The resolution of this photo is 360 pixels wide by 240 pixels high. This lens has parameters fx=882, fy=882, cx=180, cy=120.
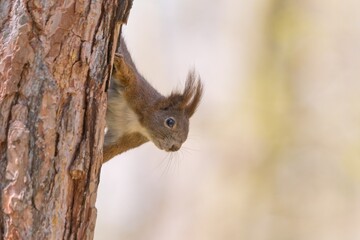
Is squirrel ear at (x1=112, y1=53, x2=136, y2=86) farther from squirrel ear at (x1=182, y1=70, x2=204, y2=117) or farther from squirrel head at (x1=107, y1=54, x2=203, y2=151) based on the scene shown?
squirrel ear at (x1=182, y1=70, x2=204, y2=117)

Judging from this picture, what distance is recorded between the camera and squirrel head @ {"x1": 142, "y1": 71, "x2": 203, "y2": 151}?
3.50m

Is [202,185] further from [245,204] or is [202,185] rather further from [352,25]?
[352,25]

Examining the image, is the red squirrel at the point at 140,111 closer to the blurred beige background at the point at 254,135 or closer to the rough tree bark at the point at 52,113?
the rough tree bark at the point at 52,113

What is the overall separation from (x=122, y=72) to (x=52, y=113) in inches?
44.7

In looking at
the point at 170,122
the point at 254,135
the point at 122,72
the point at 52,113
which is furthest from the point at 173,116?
the point at 254,135

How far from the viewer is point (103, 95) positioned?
2.15 metres

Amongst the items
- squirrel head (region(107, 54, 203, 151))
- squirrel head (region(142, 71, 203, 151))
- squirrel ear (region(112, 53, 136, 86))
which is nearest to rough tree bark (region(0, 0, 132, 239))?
squirrel ear (region(112, 53, 136, 86))

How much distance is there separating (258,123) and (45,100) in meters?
4.28

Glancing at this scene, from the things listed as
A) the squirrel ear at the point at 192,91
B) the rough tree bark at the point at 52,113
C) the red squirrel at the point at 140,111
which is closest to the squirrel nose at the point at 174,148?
the red squirrel at the point at 140,111

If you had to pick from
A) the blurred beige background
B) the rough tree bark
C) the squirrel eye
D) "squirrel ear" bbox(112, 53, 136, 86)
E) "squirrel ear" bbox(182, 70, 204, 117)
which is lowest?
the rough tree bark

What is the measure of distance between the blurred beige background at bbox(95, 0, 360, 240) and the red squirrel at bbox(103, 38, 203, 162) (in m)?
2.40

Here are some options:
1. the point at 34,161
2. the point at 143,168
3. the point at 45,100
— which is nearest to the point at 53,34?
the point at 45,100

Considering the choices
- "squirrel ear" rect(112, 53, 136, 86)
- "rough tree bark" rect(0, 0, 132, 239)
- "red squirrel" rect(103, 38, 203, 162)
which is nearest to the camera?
"rough tree bark" rect(0, 0, 132, 239)

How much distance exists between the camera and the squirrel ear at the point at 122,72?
299 centimetres
